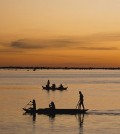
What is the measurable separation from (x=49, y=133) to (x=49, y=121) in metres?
Answer: 6.56

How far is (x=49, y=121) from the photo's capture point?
39.8 metres

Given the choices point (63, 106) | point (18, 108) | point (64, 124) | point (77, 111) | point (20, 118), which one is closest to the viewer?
point (64, 124)

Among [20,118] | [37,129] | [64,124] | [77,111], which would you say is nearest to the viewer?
[37,129]

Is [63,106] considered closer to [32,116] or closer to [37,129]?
[32,116]

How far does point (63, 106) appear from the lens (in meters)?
54.2

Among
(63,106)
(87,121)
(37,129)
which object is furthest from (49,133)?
(63,106)

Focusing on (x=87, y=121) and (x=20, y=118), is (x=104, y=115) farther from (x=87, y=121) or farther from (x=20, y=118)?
(x=20, y=118)

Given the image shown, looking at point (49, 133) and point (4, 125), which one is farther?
point (4, 125)

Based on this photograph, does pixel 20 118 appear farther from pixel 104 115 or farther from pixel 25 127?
pixel 104 115

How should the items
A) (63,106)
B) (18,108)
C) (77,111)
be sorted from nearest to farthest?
(77,111), (18,108), (63,106)

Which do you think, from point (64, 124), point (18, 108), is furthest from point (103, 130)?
point (18, 108)

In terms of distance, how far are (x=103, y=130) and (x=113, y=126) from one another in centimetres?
221

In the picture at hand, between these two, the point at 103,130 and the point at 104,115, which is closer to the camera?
the point at 103,130

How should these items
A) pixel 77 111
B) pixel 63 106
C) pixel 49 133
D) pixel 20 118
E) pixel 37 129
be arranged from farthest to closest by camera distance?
1. pixel 63 106
2. pixel 77 111
3. pixel 20 118
4. pixel 37 129
5. pixel 49 133
